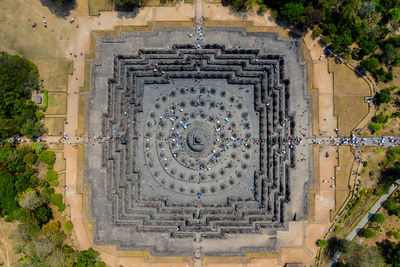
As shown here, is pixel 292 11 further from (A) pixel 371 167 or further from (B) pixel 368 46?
(A) pixel 371 167

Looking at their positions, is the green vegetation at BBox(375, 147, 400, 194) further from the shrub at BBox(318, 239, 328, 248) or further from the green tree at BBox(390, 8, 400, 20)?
the green tree at BBox(390, 8, 400, 20)

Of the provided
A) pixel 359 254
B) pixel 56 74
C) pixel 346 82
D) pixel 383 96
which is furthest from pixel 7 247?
pixel 383 96

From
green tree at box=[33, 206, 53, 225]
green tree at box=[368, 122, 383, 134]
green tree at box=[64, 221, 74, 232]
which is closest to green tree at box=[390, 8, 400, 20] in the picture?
green tree at box=[368, 122, 383, 134]

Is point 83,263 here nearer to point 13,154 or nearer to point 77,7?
point 13,154

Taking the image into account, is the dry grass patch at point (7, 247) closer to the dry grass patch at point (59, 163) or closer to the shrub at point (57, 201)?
the shrub at point (57, 201)

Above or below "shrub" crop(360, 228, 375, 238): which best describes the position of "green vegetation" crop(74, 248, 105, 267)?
below

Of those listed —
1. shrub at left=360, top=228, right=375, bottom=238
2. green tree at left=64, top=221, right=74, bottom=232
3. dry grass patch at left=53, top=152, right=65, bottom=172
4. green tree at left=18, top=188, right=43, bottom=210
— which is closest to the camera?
green tree at left=18, top=188, right=43, bottom=210

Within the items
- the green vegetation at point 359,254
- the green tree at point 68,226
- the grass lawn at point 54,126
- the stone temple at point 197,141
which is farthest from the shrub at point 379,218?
the grass lawn at point 54,126
